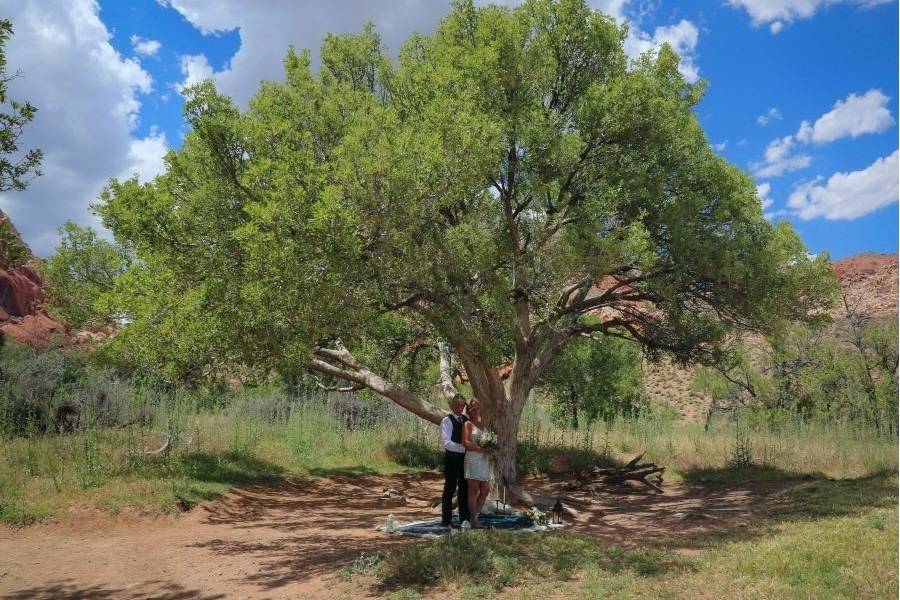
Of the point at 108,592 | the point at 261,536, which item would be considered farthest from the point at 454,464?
the point at 108,592

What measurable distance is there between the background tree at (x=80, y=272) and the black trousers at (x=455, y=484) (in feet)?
25.8

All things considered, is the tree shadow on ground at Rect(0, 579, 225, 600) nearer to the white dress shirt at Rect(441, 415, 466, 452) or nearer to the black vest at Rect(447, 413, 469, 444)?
the white dress shirt at Rect(441, 415, 466, 452)

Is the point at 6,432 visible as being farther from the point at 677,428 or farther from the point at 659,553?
the point at 677,428

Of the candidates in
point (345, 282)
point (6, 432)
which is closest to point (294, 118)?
point (345, 282)

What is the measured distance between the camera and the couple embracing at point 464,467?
9000 mm

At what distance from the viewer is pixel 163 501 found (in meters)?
11.5

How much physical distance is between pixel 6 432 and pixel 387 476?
8854 mm

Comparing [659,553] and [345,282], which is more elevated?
[345,282]

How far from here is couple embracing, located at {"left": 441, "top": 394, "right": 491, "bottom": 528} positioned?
9.00 meters

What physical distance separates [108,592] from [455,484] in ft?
14.6

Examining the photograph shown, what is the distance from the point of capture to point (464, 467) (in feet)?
29.9

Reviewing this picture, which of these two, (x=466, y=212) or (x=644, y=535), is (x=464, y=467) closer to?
(x=644, y=535)

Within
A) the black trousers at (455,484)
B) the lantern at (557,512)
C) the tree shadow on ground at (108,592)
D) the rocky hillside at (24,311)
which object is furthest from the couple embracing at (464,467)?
the rocky hillside at (24,311)

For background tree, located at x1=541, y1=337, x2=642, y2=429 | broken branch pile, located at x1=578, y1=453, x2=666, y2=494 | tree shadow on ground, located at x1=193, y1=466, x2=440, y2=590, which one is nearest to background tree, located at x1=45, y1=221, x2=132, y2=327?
tree shadow on ground, located at x1=193, y1=466, x2=440, y2=590
